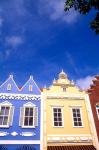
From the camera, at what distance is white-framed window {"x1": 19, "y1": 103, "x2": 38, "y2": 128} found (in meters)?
18.9

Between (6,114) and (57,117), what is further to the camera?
(57,117)

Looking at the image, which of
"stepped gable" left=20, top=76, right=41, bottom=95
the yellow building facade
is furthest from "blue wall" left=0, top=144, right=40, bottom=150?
"stepped gable" left=20, top=76, right=41, bottom=95

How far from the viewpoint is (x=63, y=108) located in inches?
806

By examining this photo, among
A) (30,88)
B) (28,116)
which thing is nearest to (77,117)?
(28,116)

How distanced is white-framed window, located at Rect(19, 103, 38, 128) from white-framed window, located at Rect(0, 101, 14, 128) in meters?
1.07

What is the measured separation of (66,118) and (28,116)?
4148 mm

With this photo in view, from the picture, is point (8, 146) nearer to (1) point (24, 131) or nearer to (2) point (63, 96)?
(1) point (24, 131)

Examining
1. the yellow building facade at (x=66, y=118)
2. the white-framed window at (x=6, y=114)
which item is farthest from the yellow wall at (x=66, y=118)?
the white-framed window at (x=6, y=114)

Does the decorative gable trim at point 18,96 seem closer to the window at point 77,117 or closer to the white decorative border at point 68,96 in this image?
the white decorative border at point 68,96

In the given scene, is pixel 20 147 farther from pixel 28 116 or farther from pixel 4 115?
pixel 4 115

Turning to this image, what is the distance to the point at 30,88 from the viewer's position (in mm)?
21641

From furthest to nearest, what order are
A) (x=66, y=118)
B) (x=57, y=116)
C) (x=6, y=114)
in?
1. (x=57, y=116)
2. (x=66, y=118)
3. (x=6, y=114)

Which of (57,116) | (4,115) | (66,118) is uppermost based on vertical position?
(4,115)

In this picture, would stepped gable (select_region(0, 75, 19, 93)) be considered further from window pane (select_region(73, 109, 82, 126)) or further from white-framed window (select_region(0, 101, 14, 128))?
window pane (select_region(73, 109, 82, 126))
